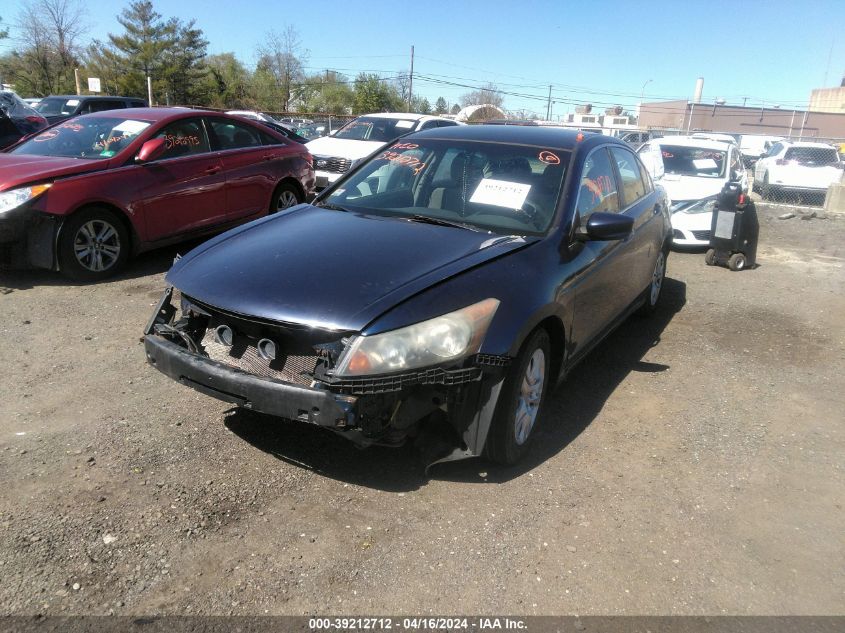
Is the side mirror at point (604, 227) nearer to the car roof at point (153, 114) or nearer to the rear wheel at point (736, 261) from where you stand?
the car roof at point (153, 114)

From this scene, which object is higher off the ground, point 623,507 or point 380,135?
point 380,135

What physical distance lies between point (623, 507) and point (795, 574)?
2.43 feet

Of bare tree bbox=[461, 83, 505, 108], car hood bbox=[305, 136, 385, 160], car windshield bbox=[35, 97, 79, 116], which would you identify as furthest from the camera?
→ bare tree bbox=[461, 83, 505, 108]

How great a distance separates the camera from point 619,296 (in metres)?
4.70

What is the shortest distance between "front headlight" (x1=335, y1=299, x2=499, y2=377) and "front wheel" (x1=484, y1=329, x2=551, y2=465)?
0.34m

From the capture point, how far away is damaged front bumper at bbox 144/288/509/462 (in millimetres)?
2729

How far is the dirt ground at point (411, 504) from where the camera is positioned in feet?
8.42

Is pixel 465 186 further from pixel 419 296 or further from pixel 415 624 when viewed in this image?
pixel 415 624

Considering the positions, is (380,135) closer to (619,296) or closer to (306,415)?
(619,296)

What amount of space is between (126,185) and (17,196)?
93 cm

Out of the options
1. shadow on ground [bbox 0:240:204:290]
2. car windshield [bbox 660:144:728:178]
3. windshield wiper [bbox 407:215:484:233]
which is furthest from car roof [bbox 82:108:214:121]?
car windshield [bbox 660:144:728:178]

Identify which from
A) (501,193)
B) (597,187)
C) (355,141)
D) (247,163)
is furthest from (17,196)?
(355,141)

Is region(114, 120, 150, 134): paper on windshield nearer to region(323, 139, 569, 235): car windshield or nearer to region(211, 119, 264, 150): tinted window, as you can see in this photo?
region(211, 119, 264, 150): tinted window

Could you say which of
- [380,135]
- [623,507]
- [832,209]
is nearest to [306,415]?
[623,507]
